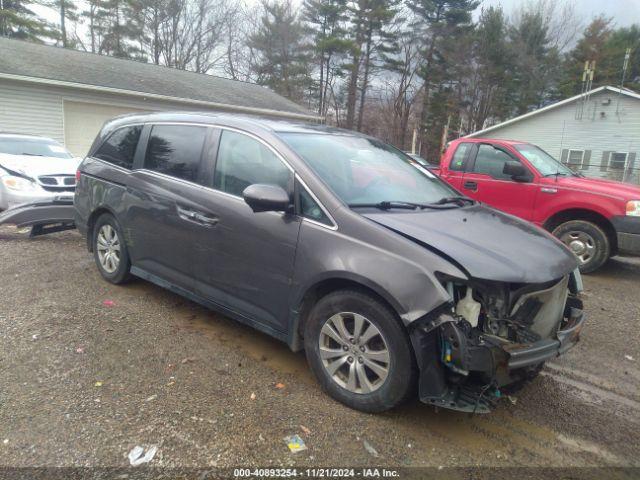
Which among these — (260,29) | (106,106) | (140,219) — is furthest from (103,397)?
(260,29)

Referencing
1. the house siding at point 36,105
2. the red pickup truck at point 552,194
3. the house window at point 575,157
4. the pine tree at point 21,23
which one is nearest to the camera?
the red pickup truck at point 552,194

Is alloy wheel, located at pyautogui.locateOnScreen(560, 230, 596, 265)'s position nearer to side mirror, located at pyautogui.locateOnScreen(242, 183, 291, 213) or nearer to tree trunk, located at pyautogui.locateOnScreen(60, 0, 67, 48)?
side mirror, located at pyautogui.locateOnScreen(242, 183, 291, 213)

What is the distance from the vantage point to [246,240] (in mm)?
3336

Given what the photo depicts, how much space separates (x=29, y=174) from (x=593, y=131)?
25.6 meters

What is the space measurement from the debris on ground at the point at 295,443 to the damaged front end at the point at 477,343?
28.3 inches

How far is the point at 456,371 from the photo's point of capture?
8.15ft

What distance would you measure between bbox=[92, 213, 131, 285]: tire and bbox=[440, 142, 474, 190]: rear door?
16.7 feet

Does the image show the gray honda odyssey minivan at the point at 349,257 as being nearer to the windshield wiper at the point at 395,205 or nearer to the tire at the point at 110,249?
the windshield wiper at the point at 395,205

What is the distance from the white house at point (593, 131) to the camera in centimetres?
2302

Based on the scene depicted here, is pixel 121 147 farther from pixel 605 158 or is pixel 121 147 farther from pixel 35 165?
pixel 605 158

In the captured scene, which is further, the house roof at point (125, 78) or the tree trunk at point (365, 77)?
the tree trunk at point (365, 77)

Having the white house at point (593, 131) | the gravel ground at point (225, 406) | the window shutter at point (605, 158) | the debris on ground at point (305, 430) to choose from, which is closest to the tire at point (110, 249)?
the gravel ground at point (225, 406)

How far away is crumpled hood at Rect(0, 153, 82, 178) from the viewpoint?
7781 mm

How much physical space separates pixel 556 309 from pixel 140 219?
3427 mm
